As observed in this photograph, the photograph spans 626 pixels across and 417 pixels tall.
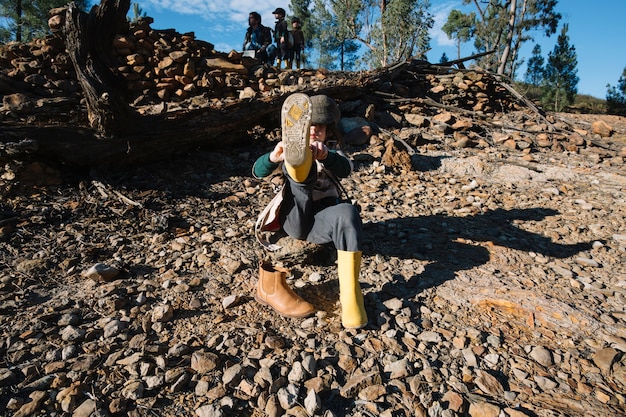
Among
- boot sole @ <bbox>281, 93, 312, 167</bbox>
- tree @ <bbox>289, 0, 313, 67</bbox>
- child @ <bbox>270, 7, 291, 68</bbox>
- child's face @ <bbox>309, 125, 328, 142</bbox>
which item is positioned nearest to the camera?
boot sole @ <bbox>281, 93, 312, 167</bbox>

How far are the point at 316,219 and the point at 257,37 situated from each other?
6.59m

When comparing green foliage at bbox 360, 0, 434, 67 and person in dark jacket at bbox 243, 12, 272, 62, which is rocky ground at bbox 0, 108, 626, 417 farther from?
green foliage at bbox 360, 0, 434, 67

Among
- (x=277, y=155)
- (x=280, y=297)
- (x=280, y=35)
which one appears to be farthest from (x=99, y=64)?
(x=280, y=35)

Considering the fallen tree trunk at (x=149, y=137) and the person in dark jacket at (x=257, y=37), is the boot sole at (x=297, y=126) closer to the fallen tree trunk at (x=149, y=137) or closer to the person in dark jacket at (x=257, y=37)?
the fallen tree trunk at (x=149, y=137)

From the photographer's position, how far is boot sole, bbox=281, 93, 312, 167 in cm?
171

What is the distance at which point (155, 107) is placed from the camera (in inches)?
202

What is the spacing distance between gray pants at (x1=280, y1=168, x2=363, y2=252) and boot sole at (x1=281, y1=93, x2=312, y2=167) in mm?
237

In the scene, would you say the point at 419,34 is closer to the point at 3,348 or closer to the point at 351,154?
the point at 351,154

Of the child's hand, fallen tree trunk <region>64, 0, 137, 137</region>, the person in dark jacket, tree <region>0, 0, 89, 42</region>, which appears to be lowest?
the child's hand

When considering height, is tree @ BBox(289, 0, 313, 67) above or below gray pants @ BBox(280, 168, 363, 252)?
above

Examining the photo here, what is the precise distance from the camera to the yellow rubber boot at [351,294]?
6.14 ft

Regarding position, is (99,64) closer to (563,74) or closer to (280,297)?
(280,297)

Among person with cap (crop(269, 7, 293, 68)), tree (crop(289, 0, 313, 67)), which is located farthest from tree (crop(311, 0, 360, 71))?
person with cap (crop(269, 7, 293, 68))

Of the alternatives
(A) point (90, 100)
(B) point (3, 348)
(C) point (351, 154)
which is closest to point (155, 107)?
(A) point (90, 100)
